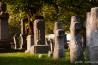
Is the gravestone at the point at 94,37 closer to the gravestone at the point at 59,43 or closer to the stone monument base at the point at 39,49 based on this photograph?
the gravestone at the point at 59,43

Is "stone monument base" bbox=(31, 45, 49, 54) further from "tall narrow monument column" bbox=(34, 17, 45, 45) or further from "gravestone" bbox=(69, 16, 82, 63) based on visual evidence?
"gravestone" bbox=(69, 16, 82, 63)

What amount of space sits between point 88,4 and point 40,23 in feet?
25.3

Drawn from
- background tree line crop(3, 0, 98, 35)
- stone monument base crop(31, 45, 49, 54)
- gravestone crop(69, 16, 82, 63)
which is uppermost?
background tree line crop(3, 0, 98, 35)

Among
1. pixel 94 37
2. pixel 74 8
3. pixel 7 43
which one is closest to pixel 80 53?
pixel 94 37

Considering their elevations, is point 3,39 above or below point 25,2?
below

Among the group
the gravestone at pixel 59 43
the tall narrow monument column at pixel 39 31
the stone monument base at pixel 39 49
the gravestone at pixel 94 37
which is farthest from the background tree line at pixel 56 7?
the gravestone at pixel 94 37

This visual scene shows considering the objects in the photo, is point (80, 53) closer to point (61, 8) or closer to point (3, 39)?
point (3, 39)

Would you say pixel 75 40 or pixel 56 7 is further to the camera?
pixel 56 7

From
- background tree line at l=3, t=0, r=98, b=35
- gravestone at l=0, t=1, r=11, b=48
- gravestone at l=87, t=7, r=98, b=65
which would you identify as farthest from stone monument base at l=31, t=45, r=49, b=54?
gravestone at l=87, t=7, r=98, b=65

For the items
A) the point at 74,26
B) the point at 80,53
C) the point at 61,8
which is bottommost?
the point at 80,53

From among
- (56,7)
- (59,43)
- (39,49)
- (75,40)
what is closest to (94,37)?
(75,40)

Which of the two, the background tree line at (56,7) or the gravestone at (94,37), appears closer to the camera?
the gravestone at (94,37)

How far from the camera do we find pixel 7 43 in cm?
3547

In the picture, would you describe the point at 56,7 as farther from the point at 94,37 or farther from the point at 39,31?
the point at 94,37
